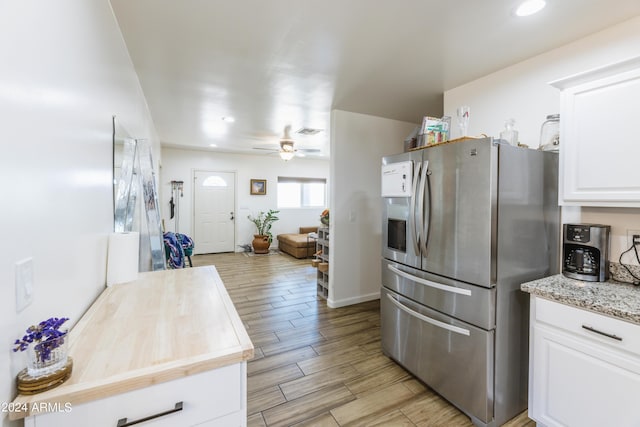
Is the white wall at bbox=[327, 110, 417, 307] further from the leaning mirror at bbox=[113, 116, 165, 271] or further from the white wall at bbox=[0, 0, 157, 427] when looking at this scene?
the white wall at bbox=[0, 0, 157, 427]

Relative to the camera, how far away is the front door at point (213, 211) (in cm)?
695

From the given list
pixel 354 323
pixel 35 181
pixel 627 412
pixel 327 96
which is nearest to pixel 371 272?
pixel 354 323

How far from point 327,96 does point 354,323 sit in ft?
8.22

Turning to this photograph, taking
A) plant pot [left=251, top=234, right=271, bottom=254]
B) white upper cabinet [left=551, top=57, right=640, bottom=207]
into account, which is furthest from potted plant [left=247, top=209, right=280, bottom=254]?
white upper cabinet [left=551, top=57, right=640, bottom=207]

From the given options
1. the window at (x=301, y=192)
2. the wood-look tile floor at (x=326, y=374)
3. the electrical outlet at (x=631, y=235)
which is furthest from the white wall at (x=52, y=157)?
the window at (x=301, y=192)

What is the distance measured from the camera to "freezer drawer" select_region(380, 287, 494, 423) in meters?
1.70

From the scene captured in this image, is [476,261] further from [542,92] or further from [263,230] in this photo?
[263,230]

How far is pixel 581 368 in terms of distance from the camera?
1.45 m

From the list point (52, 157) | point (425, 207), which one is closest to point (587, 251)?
point (425, 207)

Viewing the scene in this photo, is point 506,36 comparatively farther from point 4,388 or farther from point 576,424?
point 4,388

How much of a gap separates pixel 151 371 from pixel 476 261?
1.69 metres

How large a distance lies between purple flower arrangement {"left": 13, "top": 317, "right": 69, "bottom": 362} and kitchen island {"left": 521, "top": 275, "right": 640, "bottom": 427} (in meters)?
2.09

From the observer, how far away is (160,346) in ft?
3.12

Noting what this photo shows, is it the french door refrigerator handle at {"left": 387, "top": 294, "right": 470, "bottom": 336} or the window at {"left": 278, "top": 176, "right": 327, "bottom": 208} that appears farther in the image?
the window at {"left": 278, "top": 176, "right": 327, "bottom": 208}
